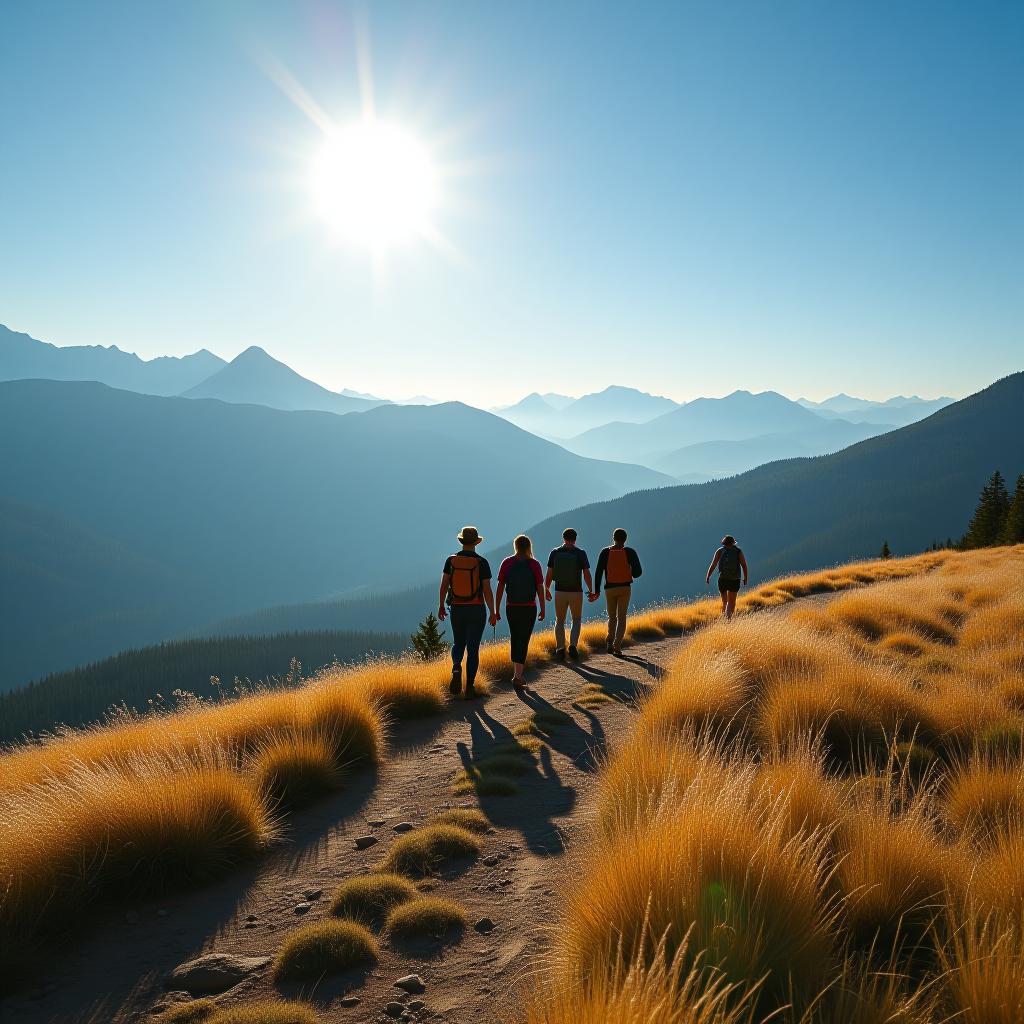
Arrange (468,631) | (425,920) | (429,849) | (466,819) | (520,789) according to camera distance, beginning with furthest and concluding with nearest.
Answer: (468,631) → (520,789) → (466,819) → (429,849) → (425,920)

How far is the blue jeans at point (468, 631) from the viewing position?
10.7 m

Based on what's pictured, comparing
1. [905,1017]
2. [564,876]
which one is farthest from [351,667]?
[905,1017]

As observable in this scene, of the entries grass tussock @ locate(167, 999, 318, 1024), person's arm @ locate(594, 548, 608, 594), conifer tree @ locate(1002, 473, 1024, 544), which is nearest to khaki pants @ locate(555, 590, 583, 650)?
person's arm @ locate(594, 548, 608, 594)

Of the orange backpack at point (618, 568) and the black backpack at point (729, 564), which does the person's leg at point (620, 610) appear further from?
the black backpack at point (729, 564)

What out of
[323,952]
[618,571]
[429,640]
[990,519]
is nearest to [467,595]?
[618,571]

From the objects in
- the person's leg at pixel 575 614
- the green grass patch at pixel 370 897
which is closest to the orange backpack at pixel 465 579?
the person's leg at pixel 575 614

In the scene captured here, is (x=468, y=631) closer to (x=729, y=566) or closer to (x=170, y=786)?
(x=170, y=786)

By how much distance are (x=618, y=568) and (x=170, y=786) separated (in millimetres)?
9975

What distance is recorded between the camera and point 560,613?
13680mm

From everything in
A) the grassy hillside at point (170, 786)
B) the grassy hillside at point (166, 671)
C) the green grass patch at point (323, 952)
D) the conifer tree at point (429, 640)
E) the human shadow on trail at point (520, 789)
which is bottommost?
the grassy hillside at point (166, 671)

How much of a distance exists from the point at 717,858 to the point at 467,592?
7610 mm

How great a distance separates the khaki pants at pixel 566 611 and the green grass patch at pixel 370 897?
27.7 ft

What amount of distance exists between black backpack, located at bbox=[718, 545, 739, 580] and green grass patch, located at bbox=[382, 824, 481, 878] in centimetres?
1236

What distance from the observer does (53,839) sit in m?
4.65
